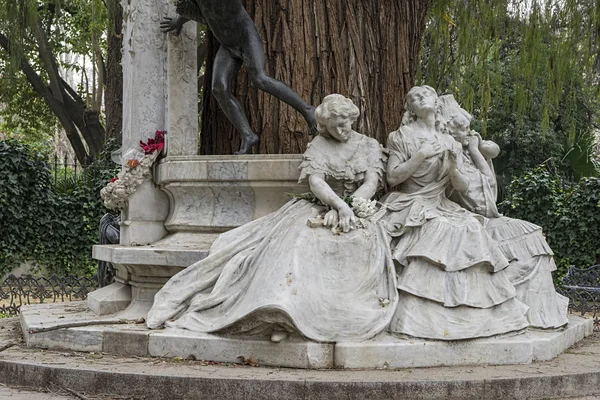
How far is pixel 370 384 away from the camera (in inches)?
201

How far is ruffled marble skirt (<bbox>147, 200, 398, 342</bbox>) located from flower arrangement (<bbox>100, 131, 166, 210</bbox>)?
1245mm

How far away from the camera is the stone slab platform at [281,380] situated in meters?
5.12

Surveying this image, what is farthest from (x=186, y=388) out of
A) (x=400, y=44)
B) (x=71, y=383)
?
(x=400, y=44)

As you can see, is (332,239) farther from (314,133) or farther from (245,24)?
(245,24)

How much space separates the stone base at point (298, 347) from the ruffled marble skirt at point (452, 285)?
0.33 ft

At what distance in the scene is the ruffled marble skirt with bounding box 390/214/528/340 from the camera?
5.80 m

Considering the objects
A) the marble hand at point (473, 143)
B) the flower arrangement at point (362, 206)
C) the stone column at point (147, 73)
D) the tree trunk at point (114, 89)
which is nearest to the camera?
the flower arrangement at point (362, 206)

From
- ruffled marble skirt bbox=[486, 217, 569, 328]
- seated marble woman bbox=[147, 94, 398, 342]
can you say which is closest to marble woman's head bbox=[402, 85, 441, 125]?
seated marble woman bbox=[147, 94, 398, 342]

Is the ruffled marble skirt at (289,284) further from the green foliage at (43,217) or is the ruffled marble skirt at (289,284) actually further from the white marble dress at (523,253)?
the green foliage at (43,217)

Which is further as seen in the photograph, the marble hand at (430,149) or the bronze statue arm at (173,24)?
the bronze statue arm at (173,24)

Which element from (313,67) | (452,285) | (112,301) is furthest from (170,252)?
(313,67)

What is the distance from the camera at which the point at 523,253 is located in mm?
6746

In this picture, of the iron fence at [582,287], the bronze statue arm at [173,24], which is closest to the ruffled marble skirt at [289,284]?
the bronze statue arm at [173,24]

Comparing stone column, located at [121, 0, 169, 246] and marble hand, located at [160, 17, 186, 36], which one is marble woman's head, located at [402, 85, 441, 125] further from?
stone column, located at [121, 0, 169, 246]
